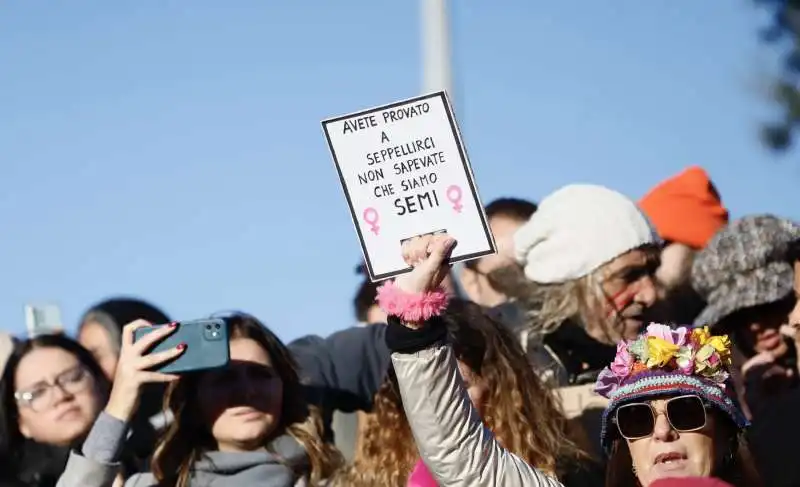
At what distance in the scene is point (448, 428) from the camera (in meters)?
3.72

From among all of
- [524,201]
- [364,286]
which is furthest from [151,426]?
[524,201]

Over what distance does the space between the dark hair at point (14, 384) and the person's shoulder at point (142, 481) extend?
1.77 ft

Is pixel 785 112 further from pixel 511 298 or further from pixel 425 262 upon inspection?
pixel 425 262

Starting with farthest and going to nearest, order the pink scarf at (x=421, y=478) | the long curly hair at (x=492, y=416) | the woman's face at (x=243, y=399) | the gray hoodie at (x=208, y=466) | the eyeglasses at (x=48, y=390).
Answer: the eyeglasses at (x=48, y=390)
the woman's face at (x=243, y=399)
the gray hoodie at (x=208, y=466)
the long curly hair at (x=492, y=416)
the pink scarf at (x=421, y=478)

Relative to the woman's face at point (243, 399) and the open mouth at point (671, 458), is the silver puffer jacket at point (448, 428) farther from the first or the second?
the woman's face at point (243, 399)

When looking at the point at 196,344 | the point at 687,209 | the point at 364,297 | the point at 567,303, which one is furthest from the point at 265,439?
the point at 687,209

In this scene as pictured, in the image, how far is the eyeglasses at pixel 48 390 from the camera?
571 cm

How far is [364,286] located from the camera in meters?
7.03

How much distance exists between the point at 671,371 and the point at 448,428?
0.62 metres

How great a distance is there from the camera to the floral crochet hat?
3912 mm

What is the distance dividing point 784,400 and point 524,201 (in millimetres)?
→ 2169

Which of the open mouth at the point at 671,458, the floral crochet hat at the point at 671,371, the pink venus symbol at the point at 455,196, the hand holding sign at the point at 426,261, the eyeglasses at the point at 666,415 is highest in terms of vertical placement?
the pink venus symbol at the point at 455,196

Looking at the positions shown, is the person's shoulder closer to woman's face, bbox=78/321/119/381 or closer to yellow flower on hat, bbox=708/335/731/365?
woman's face, bbox=78/321/119/381

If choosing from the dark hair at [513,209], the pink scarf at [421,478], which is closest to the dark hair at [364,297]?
the dark hair at [513,209]
